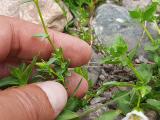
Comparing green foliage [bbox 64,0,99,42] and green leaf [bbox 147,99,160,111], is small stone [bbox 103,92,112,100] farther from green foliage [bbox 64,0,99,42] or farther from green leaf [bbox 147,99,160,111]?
green foliage [bbox 64,0,99,42]

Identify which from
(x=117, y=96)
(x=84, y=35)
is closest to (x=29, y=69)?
(x=117, y=96)

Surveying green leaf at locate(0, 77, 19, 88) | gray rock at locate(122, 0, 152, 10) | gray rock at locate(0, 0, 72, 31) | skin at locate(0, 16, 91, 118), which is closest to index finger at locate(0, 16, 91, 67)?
skin at locate(0, 16, 91, 118)

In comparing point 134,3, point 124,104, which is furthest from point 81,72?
point 134,3

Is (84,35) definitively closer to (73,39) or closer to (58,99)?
(73,39)

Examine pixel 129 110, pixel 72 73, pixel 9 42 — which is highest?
pixel 9 42

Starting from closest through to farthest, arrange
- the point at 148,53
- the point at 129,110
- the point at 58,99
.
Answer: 1. the point at 58,99
2. the point at 129,110
3. the point at 148,53

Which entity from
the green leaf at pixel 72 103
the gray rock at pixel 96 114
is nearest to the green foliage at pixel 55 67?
the green leaf at pixel 72 103

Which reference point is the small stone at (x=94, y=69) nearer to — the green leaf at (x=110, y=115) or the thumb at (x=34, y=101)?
the green leaf at (x=110, y=115)
